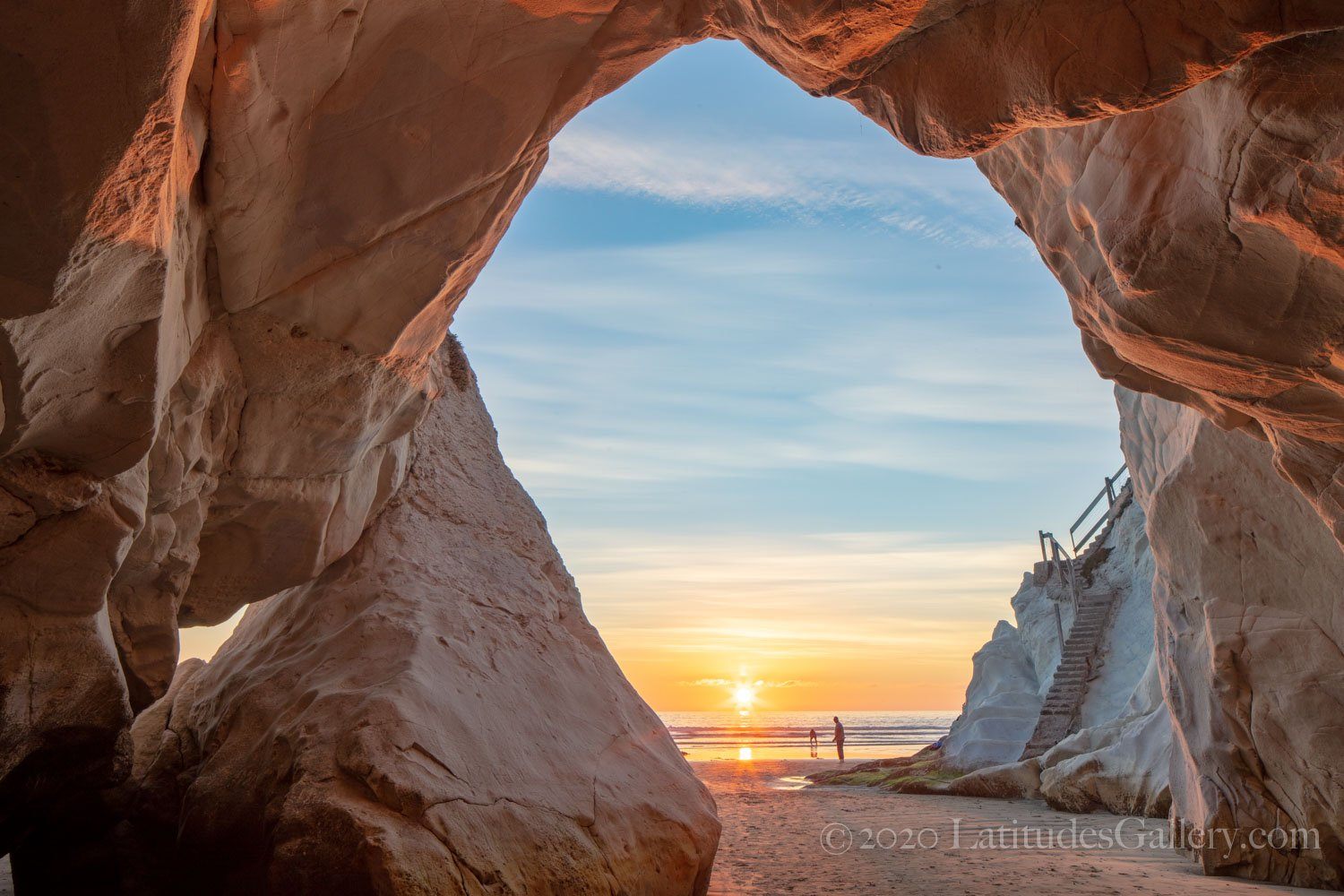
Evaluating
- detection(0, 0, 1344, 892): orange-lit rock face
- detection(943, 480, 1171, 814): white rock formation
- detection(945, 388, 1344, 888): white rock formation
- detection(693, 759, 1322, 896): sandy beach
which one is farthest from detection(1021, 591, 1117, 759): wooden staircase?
detection(0, 0, 1344, 892): orange-lit rock face

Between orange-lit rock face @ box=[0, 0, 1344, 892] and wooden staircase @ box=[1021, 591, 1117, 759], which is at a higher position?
orange-lit rock face @ box=[0, 0, 1344, 892]

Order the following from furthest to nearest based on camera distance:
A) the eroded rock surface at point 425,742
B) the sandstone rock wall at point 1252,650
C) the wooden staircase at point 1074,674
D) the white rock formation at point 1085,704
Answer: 1. the wooden staircase at point 1074,674
2. the white rock formation at point 1085,704
3. the sandstone rock wall at point 1252,650
4. the eroded rock surface at point 425,742

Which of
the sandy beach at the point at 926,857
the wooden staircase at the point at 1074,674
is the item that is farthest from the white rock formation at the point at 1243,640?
the wooden staircase at the point at 1074,674

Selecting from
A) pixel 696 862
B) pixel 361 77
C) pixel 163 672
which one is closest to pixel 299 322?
pixel 361 77

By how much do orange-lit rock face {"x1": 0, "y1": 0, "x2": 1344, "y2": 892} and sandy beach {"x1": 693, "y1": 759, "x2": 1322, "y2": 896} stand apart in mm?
3847

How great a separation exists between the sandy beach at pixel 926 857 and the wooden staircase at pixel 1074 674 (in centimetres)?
397

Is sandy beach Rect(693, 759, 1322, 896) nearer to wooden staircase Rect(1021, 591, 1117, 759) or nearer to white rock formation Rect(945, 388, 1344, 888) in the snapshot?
white rock formation Rect(945, 388, 1344, 888)

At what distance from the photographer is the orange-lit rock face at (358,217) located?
12.9ft

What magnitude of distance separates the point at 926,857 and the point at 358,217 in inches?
313

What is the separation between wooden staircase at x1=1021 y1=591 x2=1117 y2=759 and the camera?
1905cm

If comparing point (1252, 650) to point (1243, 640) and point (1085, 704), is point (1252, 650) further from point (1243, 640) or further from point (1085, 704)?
point (1085, 704)

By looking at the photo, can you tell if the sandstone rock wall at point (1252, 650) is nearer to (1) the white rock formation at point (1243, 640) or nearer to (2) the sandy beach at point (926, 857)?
(1) the white rock formation at point (1243, 640)

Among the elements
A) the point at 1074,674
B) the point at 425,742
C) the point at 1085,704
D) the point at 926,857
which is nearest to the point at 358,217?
the point at 425,742

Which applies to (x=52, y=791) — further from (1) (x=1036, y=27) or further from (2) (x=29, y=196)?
(1) (x=1036, y=27)
